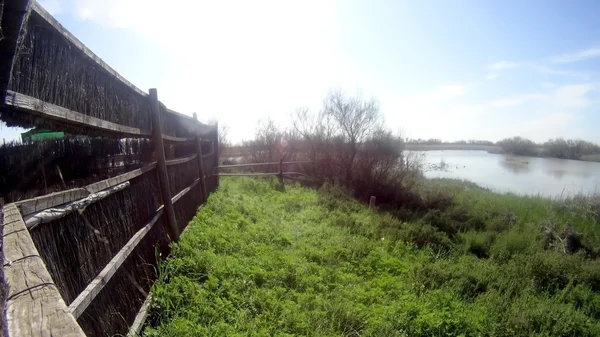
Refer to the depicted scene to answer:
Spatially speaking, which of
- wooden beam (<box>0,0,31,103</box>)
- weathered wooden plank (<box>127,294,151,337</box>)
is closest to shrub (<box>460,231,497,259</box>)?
weathered wooden plank (<box>127,294,151,337</box>)

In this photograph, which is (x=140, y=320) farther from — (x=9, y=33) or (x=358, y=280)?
(x=358, y=280)

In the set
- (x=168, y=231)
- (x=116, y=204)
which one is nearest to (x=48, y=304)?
(x=116, y=204)

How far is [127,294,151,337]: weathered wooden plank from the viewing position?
242 centimetres

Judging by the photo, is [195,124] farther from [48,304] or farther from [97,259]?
[48,304]

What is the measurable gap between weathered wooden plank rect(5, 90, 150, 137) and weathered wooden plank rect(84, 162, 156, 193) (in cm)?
38

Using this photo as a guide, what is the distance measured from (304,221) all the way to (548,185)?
69.6 feet

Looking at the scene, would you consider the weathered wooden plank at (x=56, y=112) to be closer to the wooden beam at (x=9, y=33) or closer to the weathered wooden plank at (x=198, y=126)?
the wooden beam at (x=9, y=33)

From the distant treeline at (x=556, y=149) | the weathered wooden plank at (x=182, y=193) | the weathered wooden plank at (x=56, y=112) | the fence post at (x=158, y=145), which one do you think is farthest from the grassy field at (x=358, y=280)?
the distant treeline at (x=556, y=149)

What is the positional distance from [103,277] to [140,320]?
733 mm

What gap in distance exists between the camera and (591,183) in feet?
67.5

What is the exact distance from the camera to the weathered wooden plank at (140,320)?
7.95ft

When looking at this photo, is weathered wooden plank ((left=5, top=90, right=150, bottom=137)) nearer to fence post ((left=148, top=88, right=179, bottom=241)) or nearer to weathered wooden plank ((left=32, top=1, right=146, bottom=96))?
weathered wooden plank ((left=32, top=1, right=146, bottom=96))

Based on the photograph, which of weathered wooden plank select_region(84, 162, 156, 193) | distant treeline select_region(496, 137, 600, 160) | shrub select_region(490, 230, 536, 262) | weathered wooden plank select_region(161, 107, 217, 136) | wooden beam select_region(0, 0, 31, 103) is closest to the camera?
wooden beam select_region(0, 0, 31, 103)

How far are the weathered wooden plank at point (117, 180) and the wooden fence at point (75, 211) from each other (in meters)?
0.01
